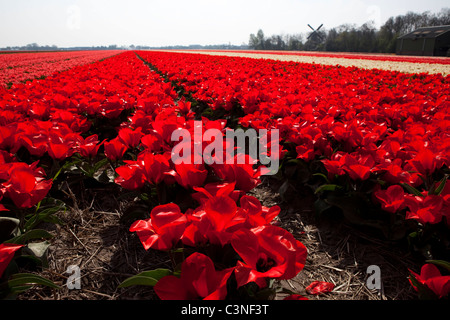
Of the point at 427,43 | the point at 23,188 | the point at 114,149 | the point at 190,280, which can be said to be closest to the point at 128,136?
the point at 114,149

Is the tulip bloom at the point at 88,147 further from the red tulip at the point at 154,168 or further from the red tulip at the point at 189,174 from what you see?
the red tulip at the point at 189,174

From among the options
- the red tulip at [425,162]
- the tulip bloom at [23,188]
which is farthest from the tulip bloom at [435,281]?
the tulip bloom at [23,188]

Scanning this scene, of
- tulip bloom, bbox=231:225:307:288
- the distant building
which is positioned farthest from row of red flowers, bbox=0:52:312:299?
the distant building

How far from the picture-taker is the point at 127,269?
176 centimetres

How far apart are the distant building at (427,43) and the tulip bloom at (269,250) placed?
4866cm

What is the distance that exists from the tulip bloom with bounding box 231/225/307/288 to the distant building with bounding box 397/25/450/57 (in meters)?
48.7

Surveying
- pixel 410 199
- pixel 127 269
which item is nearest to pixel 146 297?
pixel 127 269

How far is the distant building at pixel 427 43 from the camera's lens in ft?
128

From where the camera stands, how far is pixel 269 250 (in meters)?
0.96

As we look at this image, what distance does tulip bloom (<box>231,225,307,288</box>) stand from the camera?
91 cm

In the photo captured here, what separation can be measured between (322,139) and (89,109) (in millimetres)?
2840

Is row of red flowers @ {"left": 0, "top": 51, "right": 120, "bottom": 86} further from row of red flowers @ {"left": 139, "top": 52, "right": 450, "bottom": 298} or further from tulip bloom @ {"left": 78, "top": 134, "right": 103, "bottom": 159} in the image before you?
row of red flowers @ {"left": 139, "top": 52, "right": 450, "bottom": 298}

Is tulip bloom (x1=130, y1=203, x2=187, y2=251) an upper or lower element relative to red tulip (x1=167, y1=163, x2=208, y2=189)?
lower

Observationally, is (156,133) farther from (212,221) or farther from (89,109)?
(89,109)
